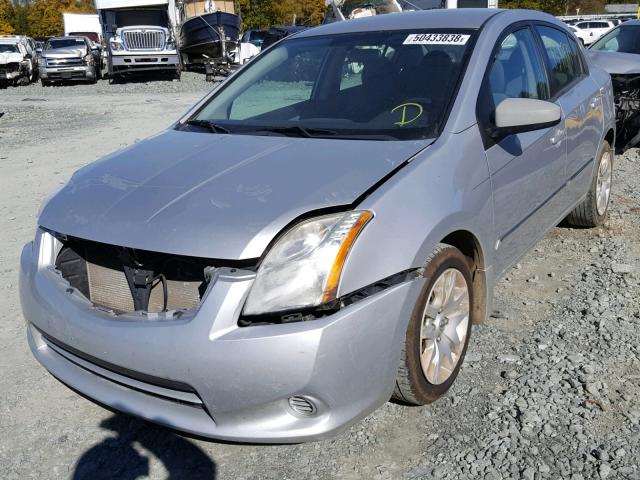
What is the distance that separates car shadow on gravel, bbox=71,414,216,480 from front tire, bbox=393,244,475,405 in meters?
0.88

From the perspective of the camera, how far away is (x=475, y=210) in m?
3.02

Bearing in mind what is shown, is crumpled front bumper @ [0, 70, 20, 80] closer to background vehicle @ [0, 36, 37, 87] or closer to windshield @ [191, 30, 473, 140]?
background vehicle @ [0, 36, 37, 87]

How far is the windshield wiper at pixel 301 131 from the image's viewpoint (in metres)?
3.27

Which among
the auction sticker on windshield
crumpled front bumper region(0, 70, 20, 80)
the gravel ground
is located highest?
the auction sticker on windshield

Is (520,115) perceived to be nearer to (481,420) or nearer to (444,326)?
(444,326)

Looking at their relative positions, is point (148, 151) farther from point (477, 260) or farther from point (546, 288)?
point (546, 288)

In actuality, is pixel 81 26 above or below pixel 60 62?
above

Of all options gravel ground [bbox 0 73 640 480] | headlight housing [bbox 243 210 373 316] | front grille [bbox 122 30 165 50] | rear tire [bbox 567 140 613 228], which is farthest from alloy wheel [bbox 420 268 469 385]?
front grille [bbox 122 30 165 50]

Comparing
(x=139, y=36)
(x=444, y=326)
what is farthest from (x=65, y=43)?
(x=444, y=326)

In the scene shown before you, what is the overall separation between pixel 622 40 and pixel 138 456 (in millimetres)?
9906

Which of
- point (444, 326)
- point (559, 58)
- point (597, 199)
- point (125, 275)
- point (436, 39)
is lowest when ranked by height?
point (597, 199)

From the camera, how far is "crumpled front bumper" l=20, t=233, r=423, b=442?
2.30 meters

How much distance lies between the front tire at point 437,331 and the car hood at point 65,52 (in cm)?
2257

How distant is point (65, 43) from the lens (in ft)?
79.0
